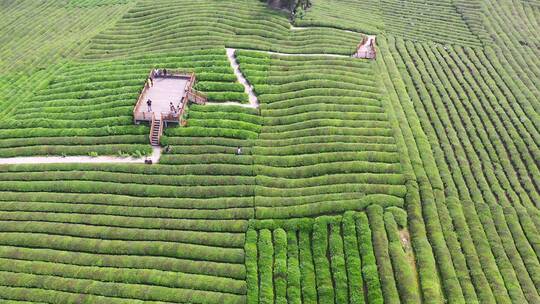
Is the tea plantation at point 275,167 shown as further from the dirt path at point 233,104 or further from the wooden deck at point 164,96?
the wooden deck at point 164,96

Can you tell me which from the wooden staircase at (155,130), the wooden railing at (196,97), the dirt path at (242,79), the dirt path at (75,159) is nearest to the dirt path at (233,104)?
the dirt path at (242,79)

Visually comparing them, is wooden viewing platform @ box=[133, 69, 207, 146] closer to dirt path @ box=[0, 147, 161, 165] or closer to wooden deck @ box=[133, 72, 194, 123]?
wooden deck @ box=[133, 72, 194, 123]

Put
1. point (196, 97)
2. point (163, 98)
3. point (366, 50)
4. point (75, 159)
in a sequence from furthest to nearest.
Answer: point (366, 50) → point (196, 97) → point (163, 98) → point (75, 159)

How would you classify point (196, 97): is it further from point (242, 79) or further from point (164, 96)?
point (242, 79)

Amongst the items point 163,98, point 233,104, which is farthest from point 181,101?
point 233,104

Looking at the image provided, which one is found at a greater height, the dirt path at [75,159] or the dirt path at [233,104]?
the dirt path at [233,104]

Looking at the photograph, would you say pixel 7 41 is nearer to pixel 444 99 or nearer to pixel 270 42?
pixel 270 42

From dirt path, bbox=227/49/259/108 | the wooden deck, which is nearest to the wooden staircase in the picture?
the wooden deck
